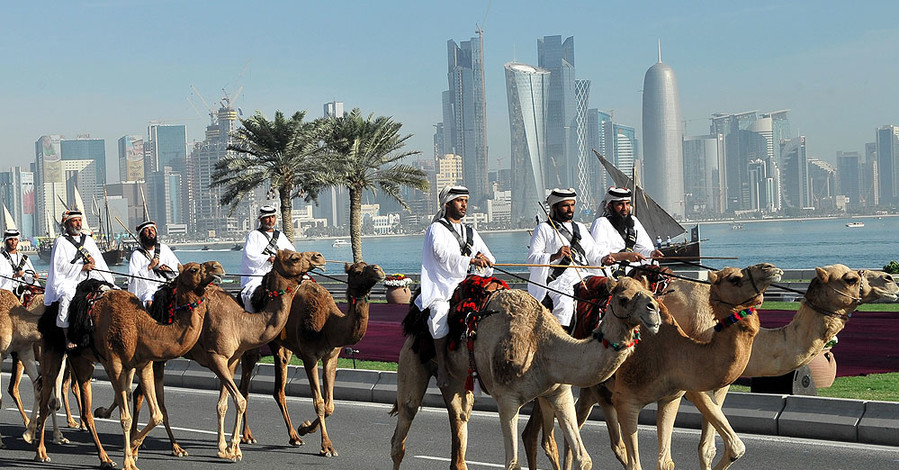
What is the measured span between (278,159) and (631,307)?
43.5 meters

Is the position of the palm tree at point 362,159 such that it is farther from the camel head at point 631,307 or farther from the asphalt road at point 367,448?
the camel head at point 631,307

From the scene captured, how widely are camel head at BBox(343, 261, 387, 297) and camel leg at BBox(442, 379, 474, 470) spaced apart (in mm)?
2105

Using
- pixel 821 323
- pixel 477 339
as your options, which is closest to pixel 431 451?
pixel 477 339

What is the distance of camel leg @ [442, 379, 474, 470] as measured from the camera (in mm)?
9352

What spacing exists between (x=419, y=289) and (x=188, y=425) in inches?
211

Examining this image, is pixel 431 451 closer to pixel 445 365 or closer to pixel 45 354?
pixel 445 365

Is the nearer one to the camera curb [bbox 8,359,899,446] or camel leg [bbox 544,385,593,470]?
camel leg [bbox 544,385,593,470]

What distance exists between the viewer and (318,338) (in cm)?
1275

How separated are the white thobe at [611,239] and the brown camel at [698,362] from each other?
1904mm

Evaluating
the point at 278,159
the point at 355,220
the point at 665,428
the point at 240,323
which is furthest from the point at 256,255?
the point at 355,220

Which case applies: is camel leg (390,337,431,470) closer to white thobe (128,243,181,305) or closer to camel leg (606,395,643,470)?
camel leg (606,395,643,470)

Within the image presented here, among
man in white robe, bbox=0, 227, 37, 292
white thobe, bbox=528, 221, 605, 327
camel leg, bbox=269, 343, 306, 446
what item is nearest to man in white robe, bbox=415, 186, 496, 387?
white thobe, bbox=528, 221, 605, 327

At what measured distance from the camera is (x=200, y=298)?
37.8 feet

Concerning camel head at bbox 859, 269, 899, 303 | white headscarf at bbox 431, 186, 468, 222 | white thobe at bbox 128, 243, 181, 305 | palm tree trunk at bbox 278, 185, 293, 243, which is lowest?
camel head at bbox 859, 269, 899, 303
